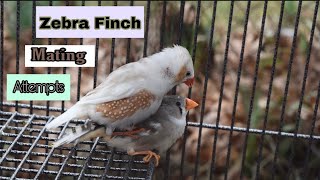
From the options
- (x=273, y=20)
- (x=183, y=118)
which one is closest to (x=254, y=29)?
(x=273, y=20)

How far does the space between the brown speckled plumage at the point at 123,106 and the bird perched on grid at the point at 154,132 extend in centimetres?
3

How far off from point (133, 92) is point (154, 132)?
95 millimetres

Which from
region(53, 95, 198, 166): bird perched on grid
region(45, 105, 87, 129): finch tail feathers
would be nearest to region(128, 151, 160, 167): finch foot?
region(53, 95, 198, 166): bird perched on grid

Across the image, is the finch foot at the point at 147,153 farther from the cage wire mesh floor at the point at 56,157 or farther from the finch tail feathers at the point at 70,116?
the finch tail feathers at the point at 70,116

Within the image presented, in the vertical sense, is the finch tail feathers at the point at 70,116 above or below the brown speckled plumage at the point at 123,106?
below

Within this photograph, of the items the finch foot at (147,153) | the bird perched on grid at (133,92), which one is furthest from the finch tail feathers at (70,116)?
the finch foot at (147,153)

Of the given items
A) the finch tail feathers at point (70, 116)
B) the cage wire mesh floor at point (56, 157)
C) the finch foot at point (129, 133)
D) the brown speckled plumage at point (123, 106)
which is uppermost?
the brown speckled plumage at point (123, 106)

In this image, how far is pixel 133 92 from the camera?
1317 millimetres

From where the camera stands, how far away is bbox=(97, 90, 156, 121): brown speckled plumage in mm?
1312

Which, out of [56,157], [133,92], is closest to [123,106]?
[133,92]

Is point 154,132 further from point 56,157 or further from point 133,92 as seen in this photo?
point 56,157

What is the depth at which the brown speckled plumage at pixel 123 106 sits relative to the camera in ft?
4.31

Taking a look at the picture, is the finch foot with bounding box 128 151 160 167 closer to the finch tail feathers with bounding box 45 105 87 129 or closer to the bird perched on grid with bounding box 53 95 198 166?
the bird perched on grid with bounding box 53 95 198 166

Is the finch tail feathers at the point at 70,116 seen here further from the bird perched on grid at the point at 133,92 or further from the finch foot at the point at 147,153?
the finch foot at the point at 147,153
